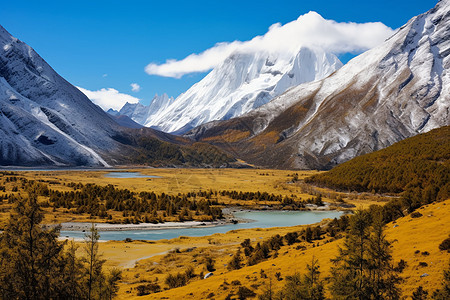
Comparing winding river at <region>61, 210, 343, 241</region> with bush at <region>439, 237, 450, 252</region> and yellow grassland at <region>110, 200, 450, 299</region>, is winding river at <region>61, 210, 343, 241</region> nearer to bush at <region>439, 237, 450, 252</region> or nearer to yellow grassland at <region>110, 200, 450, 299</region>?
yellow grassland at <region>110, 200, 450, 299</region>

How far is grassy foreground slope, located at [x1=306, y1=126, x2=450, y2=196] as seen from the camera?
7938 cm

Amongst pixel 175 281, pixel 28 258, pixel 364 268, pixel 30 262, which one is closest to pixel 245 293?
pixel 364 268

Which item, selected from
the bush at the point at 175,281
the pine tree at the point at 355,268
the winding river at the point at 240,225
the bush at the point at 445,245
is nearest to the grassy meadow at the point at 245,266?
the bush at the point at 445,245

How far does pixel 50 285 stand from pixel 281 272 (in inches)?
567

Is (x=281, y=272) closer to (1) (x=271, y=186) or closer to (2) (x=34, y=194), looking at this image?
(2) (x=34, y=194)

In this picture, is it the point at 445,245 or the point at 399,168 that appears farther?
the point at 399,168

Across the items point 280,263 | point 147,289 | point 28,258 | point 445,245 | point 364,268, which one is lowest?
point 147,289

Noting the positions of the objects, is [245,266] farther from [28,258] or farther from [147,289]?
[28,258]

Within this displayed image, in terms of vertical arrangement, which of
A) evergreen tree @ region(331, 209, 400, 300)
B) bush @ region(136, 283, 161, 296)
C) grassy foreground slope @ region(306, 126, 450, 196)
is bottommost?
bush @ region(136, 283, 161, 296)

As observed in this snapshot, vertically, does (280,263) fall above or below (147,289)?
above

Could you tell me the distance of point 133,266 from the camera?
34.2m

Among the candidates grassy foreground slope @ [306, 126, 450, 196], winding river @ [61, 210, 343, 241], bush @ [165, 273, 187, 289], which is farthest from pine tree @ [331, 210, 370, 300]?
grassy foreground slope @ [306, 126, 450, 196]

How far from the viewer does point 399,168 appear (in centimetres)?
8888

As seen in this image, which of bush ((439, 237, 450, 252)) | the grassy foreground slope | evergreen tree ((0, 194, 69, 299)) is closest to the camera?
evergreen tree ((0, 194, 69, 299))
